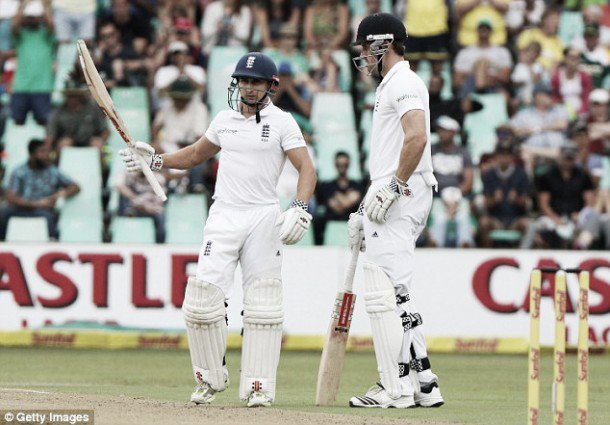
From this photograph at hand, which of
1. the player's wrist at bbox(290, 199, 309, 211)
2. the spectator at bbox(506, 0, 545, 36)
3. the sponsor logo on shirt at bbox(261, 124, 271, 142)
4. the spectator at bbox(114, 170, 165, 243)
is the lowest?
the spectator at bbox(114, 170, 165, 243)

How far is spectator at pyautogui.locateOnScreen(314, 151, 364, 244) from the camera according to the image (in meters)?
15.6

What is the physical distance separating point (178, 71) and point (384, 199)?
933 centimetres

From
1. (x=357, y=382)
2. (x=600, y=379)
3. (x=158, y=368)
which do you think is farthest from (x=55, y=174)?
(x=600, y=379)

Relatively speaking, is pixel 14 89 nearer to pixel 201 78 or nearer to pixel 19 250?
pixel 201 78

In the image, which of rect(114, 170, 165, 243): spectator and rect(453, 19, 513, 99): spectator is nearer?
rect(114, 170, 165, 243): spectator

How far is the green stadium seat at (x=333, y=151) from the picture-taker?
16391 millimetres

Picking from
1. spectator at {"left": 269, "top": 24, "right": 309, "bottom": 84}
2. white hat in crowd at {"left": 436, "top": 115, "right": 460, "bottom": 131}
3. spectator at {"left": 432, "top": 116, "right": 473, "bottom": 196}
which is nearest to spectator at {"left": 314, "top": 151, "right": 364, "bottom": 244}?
spectator at {"left": 432, "top": 116, "right": 473, "bottom": 196}

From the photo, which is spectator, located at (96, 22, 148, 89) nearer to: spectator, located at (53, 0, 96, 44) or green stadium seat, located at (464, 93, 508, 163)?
spectator, located at (53, 0, 96, 44)

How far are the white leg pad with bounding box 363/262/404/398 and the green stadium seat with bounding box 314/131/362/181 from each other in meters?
7.86

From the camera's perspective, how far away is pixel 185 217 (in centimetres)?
1562

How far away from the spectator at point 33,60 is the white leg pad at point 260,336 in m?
9.32

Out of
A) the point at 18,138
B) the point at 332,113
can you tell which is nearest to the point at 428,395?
the point at 332,113

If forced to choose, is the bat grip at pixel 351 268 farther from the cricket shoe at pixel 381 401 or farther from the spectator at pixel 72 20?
the spectator at pixel 72 20

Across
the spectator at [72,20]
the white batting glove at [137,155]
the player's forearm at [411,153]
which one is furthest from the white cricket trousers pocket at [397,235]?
the spectator at [72,20]
